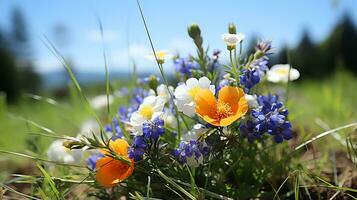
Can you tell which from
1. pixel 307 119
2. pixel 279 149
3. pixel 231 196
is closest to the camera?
pixel 231 196

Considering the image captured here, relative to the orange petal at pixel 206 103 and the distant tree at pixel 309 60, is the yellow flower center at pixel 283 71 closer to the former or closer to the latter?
the orange petal at pixel 206 103

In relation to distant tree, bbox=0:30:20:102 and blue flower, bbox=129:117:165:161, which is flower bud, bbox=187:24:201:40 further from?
distant tree, bbox=0:30:20:102

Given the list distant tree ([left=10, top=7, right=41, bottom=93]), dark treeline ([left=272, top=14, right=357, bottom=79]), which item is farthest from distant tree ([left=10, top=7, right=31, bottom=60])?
dark treeline ([left=272, top=14, right=357, bottom=79])

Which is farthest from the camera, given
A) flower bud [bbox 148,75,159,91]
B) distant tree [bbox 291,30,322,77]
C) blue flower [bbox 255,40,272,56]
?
distant tree [bbox 291,30,322,77]

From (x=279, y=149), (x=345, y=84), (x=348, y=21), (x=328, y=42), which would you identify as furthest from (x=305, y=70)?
(x=279, y=149)

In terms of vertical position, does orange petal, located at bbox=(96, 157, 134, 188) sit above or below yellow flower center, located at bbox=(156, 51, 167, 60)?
below

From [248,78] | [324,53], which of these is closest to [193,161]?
[248,78]

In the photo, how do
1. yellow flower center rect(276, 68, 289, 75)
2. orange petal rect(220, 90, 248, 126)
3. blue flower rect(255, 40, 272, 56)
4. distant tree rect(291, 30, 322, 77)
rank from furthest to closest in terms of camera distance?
1. distant tree rect(291, 30, 322, 77)
2. yellow flower center rect(276, 68, 289, 75)
3. blue flower rect(255, 40, 272, 56)
4. orange petal rect(220, 90, 248, 126)

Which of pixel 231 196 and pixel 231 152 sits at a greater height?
pixel 231 152

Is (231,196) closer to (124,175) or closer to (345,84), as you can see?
(124,175)
